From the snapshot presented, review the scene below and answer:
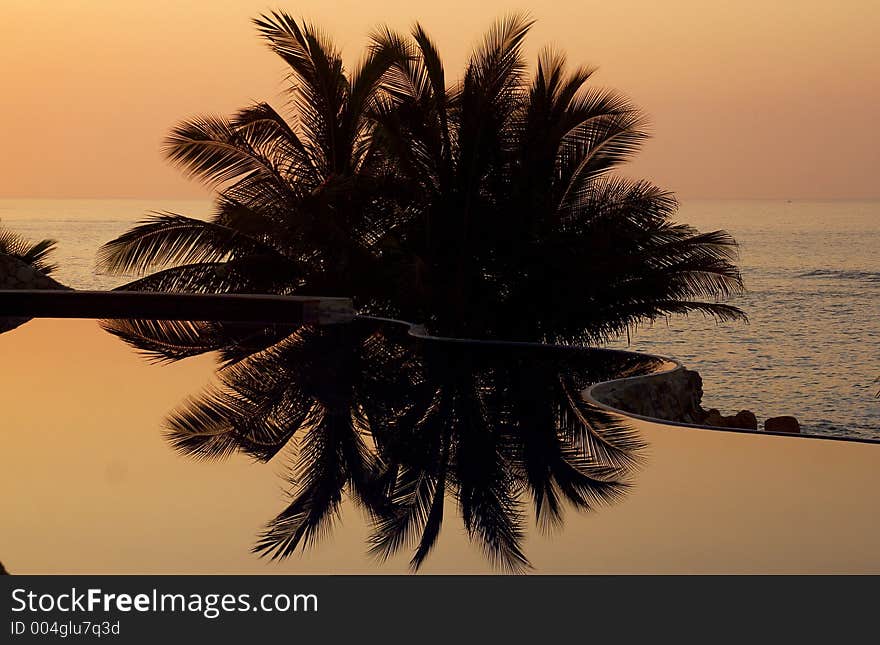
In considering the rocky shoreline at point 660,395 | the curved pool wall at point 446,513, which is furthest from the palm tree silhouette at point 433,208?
the curved pool wall at point 446,513

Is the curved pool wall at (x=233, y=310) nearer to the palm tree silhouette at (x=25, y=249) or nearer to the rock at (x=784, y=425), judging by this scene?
the rock at (x=784, y=425)

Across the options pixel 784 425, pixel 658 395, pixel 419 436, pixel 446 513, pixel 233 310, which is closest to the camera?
pixel 446 513

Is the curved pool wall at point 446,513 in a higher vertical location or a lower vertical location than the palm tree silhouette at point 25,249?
lower

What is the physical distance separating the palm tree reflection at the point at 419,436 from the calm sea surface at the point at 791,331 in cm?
830

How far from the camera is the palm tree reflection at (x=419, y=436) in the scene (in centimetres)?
448

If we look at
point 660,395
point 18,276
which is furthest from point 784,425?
point 18,276

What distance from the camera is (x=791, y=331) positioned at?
39.2 m

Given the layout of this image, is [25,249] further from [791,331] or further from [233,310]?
[791,331]

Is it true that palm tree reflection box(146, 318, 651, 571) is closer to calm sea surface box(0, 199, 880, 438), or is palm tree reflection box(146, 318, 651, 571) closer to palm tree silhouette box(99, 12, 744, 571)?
palm tree silhouette box(99, 12, 744, 571)

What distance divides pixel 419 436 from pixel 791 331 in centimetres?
3528

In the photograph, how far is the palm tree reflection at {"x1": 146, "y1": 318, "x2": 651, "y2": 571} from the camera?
4.48m

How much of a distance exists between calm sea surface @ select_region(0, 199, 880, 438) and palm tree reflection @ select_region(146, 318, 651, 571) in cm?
830
